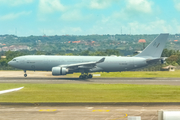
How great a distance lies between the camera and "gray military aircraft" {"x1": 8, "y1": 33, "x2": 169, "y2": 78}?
45.7 m

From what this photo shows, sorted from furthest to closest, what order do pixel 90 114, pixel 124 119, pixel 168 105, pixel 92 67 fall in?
pixel 92 67
pixel 168 105
pixel 90 114
pixel 124 119

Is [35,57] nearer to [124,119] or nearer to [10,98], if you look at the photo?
[10,98]

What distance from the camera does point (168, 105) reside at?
20078 mm

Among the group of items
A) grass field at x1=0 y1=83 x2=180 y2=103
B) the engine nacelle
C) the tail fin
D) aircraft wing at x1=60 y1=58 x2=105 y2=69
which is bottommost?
grass field at x1=0 y1=83 x2=180 y2=103

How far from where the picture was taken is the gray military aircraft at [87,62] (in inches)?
1797

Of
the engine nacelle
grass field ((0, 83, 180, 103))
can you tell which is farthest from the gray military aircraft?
grass field ((0, 83, 180, 103))

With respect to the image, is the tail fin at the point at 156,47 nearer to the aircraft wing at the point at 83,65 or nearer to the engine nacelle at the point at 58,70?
the aircraft wing at the point at 83,65

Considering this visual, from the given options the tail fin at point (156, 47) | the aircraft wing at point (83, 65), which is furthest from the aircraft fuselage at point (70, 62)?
the tail fin at point (156, 47)

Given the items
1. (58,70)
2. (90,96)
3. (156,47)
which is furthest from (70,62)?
(90,96)

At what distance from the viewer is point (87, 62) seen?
46.4m

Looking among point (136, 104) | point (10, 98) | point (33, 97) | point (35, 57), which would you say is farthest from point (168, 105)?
point (35, 57)

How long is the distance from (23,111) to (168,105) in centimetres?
990

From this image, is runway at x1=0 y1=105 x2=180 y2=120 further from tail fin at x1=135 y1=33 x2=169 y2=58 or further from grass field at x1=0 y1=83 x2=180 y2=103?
tail fin at x1=135 y1=33 x2=169 y2=58

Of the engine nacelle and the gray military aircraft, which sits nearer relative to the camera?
the engine nacelle
